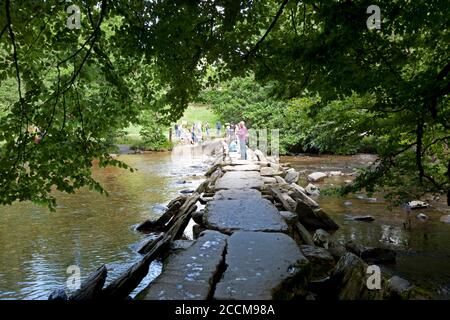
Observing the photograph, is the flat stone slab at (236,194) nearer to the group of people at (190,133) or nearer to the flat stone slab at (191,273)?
the flat stone slab at (191,273)

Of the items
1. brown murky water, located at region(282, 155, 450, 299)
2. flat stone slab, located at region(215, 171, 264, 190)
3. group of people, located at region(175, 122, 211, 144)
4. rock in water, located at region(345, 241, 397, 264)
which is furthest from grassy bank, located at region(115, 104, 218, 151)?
rock in water, located at region(345, 241, 397, 264)

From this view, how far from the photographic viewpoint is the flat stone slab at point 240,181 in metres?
10.5

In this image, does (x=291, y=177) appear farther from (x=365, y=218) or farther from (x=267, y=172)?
(x=365, y=218)

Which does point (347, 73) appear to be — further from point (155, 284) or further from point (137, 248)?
point (137, 248)

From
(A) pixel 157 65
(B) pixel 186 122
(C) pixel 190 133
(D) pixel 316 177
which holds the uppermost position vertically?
(A) pixel 157 65

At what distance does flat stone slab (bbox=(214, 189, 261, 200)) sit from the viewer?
8773mm

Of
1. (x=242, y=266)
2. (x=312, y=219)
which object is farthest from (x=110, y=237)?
(x=242, y=266)

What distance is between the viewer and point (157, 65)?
5.23 meters

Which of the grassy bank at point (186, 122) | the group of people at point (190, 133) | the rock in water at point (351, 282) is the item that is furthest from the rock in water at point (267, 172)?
the group of people at point (190, 133)

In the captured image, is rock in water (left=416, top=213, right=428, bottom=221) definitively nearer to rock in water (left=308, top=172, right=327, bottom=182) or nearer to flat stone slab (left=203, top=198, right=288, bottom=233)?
flat stone slab (left=203, top=198, right=288, bottom=233)

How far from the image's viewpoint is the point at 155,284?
412cm

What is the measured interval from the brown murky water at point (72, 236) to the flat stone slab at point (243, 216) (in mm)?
1405

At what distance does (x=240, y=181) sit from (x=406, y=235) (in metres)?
4.51
